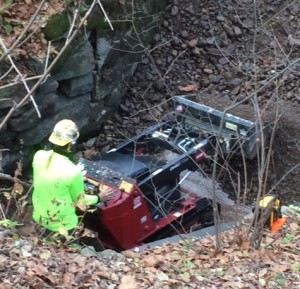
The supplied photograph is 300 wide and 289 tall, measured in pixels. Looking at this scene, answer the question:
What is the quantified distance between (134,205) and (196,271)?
182 cm

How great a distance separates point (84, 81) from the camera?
Answer: 10.1m

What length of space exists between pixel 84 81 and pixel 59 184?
4.27 meters

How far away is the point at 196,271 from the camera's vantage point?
595 cm

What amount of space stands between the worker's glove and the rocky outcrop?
173cm

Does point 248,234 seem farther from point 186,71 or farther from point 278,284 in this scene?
point 186,71

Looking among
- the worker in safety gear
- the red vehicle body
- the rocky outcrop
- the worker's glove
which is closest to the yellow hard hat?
the worker in safety gear

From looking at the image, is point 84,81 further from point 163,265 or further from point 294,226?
point 163,265

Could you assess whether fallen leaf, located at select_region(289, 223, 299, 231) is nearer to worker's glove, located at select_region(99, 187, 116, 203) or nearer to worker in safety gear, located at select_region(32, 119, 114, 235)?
worker's glove, located at select_region(99, 187, 116, 203)

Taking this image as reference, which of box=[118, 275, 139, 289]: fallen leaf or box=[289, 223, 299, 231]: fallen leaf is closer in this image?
box=[118, 275, 139, 289]: fallen leaf

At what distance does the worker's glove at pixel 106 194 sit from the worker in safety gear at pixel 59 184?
65 centimetres

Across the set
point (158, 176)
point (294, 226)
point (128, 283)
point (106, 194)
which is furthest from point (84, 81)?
point (128, 283)

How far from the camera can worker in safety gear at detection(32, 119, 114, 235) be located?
609 cm

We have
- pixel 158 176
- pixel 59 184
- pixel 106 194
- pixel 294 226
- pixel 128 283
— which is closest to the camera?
pixel 128 283

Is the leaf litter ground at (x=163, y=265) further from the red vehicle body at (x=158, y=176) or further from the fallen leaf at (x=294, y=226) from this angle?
the red vehicle body at (x=158, y=176)
